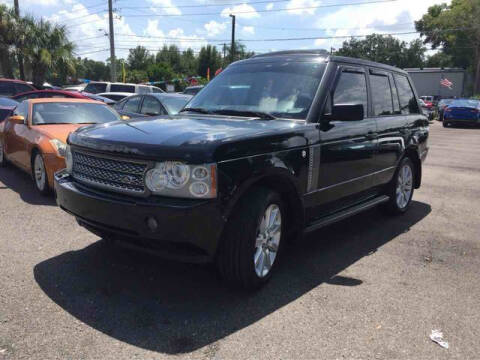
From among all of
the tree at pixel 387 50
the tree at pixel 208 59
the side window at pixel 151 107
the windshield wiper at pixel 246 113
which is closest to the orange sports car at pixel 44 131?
the side window at pixel 151 107

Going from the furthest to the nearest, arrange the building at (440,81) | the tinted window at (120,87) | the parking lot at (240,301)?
1. the building at (440,81)
2. the tinted window at (120,87)
3. the parking lot at (240,301)

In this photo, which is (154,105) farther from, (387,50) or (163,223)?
(387,50)

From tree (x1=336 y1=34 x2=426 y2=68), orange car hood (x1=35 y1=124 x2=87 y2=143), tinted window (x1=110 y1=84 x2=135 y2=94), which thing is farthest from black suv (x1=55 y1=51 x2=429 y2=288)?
tree (x1=336 y1=34 x2=426 y2=68)

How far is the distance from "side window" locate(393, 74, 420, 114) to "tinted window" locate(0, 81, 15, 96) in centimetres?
1339

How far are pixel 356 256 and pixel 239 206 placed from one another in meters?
1.79

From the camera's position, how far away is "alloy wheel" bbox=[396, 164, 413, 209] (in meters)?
5.89

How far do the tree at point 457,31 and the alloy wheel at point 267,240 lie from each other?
5352 cm

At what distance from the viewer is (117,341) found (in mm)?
2787

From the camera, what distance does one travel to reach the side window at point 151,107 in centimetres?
945

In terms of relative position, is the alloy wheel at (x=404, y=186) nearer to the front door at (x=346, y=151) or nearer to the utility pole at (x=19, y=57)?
the front door at (x=346, y=151)

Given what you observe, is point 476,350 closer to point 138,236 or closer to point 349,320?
point 349,320

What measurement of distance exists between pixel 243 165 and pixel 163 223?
0.70m

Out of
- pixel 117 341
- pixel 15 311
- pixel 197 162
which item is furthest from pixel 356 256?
pixel 15 311

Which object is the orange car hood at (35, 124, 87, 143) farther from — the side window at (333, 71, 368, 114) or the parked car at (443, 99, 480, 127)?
the parked car at (443, 99, 480, 127)
